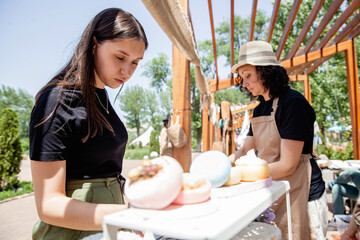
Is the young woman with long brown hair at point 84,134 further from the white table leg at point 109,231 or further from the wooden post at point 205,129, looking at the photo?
the wooden post at point 205,129

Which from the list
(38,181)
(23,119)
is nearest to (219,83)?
(38,181)

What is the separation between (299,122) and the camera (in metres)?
1.55

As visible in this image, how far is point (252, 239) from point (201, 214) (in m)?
0.44

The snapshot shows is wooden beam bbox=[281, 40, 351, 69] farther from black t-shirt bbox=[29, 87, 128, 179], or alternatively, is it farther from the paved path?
black t-shirt bbox=[29, 87, 128, 179]

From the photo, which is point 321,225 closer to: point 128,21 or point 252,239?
point 252,239

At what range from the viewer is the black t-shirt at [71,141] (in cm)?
87

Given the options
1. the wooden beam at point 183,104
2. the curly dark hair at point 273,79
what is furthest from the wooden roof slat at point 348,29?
the curly dark hair at point 273,79

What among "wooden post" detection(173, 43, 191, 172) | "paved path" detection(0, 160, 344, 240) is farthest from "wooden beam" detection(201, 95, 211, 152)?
"wooden post" detection(173, 43, 191, 172)

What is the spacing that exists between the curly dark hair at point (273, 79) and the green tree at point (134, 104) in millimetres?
35451

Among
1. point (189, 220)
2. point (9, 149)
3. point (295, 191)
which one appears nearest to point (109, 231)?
point (189, 220)

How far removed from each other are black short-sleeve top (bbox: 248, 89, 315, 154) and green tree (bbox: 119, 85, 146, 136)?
35646 mm

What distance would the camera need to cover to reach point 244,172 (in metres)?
1.03

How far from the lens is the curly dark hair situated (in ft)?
6.04

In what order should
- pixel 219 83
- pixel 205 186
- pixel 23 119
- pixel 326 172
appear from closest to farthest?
pixel 205 186
pixel 326 172
pixel 219 83
pixel 23 119
